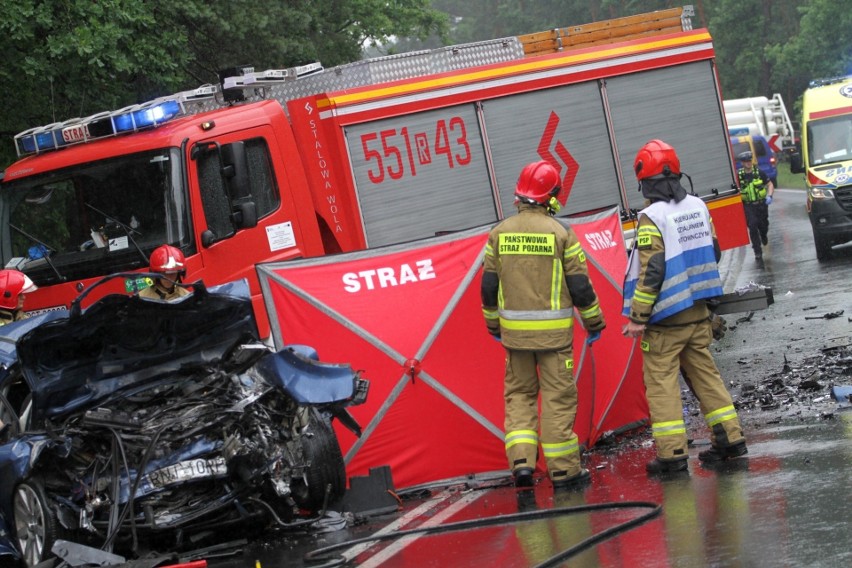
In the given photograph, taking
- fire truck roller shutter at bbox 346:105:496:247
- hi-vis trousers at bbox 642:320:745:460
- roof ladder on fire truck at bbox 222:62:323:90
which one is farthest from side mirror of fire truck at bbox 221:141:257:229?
hi-vis trousers at bbox 642:320:745:460

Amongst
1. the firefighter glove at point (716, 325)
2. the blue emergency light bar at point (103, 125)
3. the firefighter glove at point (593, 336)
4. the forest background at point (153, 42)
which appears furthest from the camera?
the forest background at point (153, 42)

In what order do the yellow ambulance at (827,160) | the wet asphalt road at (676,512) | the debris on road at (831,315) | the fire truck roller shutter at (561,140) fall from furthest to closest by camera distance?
the yellow ambulance at (827,160) → the debris on road at (831,315) → the fire truck roller shutter at (561,140) → the wet asphalt road at (676,512)

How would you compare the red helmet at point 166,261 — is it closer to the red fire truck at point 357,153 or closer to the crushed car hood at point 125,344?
the red fire truck at point 357,153

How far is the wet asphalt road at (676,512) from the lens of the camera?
5910mm

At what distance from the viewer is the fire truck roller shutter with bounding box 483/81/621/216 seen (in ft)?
42.1

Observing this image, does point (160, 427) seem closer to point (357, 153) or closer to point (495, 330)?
point (495, 330)

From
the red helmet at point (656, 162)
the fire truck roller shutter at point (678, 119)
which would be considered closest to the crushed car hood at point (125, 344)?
the red helmet at point (656, 162)

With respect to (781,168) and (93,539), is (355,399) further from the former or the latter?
(781,168)

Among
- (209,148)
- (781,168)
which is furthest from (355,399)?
(781,168)

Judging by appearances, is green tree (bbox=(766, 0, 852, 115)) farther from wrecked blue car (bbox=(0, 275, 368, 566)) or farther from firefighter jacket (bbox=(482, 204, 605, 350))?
wrecked blue car (bbox=(0, 275, 368, 566))

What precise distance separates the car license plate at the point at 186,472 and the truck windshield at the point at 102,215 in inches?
125

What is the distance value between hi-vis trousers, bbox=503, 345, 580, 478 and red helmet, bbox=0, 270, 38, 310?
3.39m

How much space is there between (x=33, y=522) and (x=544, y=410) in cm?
301

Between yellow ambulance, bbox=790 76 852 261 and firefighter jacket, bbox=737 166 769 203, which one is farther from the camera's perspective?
firefighter jacket, bbox=737 166 769 203
